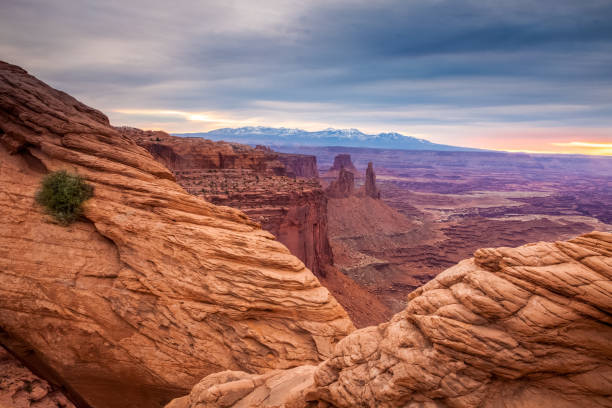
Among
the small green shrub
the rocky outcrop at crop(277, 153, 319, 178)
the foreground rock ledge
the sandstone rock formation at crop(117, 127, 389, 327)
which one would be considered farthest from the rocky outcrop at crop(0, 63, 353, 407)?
the rocky outcrop at crop(277, 153, 319, 178)

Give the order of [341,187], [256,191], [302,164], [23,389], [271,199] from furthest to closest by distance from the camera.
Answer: [302,164]
[341,187]
[271,199]
[256,191]
[23,389]

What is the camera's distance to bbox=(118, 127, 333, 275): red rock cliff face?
31672 millimetres

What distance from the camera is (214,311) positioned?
12336 millimetres

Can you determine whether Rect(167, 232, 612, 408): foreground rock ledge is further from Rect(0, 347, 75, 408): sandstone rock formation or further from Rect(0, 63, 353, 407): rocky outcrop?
Rect(0, 347, 75, 408): sandstone rock formation

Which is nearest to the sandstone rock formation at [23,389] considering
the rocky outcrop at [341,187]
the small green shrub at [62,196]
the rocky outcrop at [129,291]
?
the rocky outcrop at [129,291]

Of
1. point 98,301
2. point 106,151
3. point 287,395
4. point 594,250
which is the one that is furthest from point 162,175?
point 594,250

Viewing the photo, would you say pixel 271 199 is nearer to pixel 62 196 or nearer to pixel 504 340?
pixel 62 196

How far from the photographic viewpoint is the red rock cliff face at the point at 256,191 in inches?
1247

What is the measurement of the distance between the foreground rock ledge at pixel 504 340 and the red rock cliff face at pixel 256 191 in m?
24.6

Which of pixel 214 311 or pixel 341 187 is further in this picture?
pixel 341 187

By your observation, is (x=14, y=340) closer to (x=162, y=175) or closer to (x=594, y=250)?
(x=162, y=175)

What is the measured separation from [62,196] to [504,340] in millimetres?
14748

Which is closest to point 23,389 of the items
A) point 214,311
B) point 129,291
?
point 129,291

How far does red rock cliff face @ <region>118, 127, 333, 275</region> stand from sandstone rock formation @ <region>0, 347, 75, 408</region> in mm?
18844
